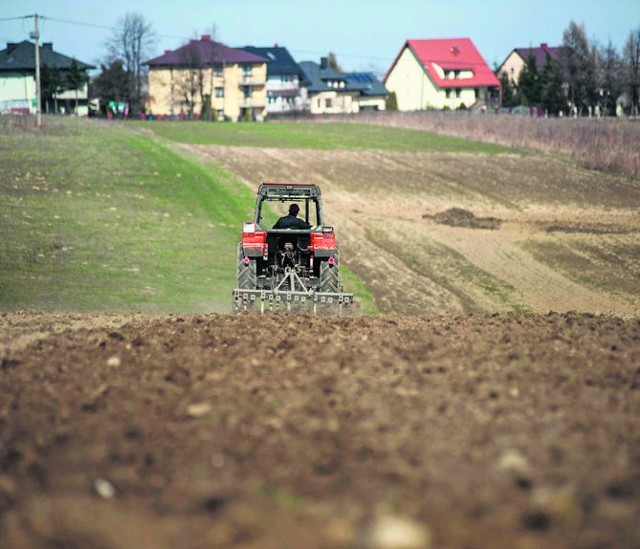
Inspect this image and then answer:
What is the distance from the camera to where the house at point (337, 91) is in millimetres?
134625

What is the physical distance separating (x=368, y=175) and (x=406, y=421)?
35749 mm

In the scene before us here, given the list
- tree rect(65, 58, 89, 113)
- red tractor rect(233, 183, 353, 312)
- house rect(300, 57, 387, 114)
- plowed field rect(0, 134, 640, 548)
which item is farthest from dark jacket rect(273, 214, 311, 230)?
house rect(300, 57, 387, 114)

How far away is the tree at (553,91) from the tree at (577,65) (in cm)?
70

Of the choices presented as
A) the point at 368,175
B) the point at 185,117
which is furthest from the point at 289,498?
the point at 185,117

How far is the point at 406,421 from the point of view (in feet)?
23.1

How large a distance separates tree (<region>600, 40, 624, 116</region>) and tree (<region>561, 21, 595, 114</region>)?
124cm

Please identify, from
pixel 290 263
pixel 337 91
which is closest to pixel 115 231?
pixel 290 263

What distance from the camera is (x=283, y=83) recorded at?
12662 centimetres

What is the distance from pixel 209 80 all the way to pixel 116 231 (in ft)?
316

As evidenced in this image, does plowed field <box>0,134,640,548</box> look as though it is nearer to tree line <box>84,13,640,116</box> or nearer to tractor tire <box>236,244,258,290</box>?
tractor tire <box>236,244,258,290</box>

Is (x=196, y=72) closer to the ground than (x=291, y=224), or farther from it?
farther from it

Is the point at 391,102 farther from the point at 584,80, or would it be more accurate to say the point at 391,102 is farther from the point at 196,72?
the point at 584,80

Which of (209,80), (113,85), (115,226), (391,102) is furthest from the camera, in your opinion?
(209,80)

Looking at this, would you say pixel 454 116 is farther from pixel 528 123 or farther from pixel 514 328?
pixel 514 328
